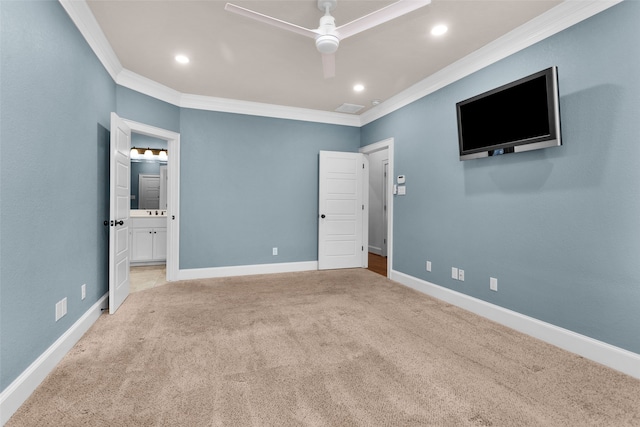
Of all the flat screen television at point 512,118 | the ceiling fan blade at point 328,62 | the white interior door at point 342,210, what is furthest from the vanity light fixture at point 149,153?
the flat screen television at point 512,118

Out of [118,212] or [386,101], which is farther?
[386,101]

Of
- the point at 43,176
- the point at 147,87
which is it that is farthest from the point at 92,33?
the point at 43,176

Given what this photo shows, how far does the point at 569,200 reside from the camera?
8.04 ft

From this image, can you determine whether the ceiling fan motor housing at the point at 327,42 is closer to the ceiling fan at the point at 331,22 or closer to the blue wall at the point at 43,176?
the ceiling fan at the point at 331,22

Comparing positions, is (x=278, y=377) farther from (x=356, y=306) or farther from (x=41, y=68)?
(x=41, y=68)

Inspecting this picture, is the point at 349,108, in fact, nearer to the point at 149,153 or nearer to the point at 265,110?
the point at 265,110

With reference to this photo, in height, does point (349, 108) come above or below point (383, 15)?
above

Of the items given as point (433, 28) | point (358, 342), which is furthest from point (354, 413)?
point (433, 28)

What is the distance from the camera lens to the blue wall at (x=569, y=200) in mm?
2127

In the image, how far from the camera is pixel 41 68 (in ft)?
6.63

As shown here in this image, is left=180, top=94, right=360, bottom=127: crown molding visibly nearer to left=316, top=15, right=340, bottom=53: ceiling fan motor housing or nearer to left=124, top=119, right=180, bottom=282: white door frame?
left=124, top=119, right=180, bottom=282: white door frame

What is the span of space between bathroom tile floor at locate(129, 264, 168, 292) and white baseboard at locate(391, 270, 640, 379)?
3850 millimetres

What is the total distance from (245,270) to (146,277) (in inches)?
59.4

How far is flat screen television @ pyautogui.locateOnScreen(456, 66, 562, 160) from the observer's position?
2451 mm
